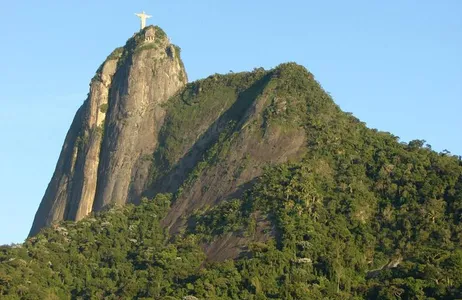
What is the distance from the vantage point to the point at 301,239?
334 ft

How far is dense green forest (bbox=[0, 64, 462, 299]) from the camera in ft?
316

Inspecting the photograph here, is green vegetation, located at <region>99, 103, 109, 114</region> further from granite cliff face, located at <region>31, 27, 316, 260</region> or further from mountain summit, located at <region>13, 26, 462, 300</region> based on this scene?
mountain summit, located at <region>13, 26, 462, 300</region>

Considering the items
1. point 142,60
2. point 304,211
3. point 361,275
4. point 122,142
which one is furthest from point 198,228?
point 142,60

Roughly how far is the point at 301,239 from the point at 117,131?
3917 cm

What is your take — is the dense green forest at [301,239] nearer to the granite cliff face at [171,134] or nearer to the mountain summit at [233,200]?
the mountain summit at [233,200]

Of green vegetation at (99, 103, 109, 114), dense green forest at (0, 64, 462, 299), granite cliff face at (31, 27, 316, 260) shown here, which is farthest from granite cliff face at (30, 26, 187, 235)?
dense green forest at (0, 64, 462, 299)

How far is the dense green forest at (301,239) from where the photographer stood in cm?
9638

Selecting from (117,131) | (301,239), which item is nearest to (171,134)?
(117,131)

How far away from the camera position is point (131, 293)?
328 feet

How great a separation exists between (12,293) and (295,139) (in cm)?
3418

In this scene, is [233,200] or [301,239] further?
[233,200]

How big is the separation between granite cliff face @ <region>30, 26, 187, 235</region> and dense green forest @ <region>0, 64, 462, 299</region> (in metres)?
9.99

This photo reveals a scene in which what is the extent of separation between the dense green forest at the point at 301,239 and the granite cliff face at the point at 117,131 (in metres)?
9.99

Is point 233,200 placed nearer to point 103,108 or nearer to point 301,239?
point 301,239
